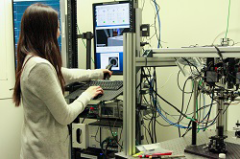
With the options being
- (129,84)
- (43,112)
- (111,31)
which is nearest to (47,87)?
(43,112)

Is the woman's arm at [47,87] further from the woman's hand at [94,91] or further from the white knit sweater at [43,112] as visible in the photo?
the woman's hand at [94,91]

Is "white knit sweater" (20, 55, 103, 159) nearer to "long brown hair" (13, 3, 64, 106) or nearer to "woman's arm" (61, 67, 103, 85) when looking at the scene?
"long brown hair" (13, 3, 64, 106)

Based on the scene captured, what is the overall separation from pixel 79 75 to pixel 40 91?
66 cm

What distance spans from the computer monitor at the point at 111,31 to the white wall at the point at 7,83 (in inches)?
33.2

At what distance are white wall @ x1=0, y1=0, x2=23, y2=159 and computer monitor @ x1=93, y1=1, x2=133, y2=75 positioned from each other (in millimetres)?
844

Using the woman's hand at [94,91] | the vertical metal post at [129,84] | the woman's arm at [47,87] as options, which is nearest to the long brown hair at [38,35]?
the woman's arm at [47,87]

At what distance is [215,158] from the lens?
1.22 metres

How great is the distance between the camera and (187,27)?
2.34 meters

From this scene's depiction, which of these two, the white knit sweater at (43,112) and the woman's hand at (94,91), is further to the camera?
the woman's hand at (94,91)

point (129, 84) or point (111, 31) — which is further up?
point (111, 31)

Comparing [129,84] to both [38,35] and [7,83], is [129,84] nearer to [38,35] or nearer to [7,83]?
[38,35]

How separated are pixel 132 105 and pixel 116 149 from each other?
831mm

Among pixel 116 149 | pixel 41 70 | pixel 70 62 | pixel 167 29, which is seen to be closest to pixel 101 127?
pixel 116 149

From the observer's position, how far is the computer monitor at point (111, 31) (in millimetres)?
2211
